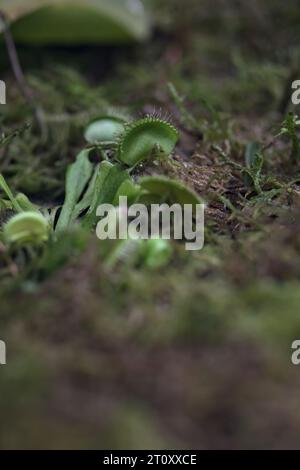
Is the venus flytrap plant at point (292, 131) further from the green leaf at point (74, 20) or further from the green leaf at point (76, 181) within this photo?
the green leaf at point (74, 20)

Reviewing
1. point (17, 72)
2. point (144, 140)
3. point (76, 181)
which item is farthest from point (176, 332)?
point (17, 72)

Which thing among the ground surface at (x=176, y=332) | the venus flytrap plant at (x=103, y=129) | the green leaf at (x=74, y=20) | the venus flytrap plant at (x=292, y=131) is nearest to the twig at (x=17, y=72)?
the green leaf at (x=74, y=20)

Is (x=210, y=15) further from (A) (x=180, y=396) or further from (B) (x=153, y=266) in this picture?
(A) (x=180, y=396)

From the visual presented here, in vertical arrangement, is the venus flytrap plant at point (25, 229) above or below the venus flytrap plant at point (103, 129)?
below

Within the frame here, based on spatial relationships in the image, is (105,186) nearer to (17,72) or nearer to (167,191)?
(167,191)

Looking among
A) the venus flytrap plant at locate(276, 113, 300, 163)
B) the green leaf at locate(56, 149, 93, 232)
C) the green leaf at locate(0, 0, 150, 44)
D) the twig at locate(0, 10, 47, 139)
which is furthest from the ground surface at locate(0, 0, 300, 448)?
the green leaf at locate(0, 0, 150, 44)
